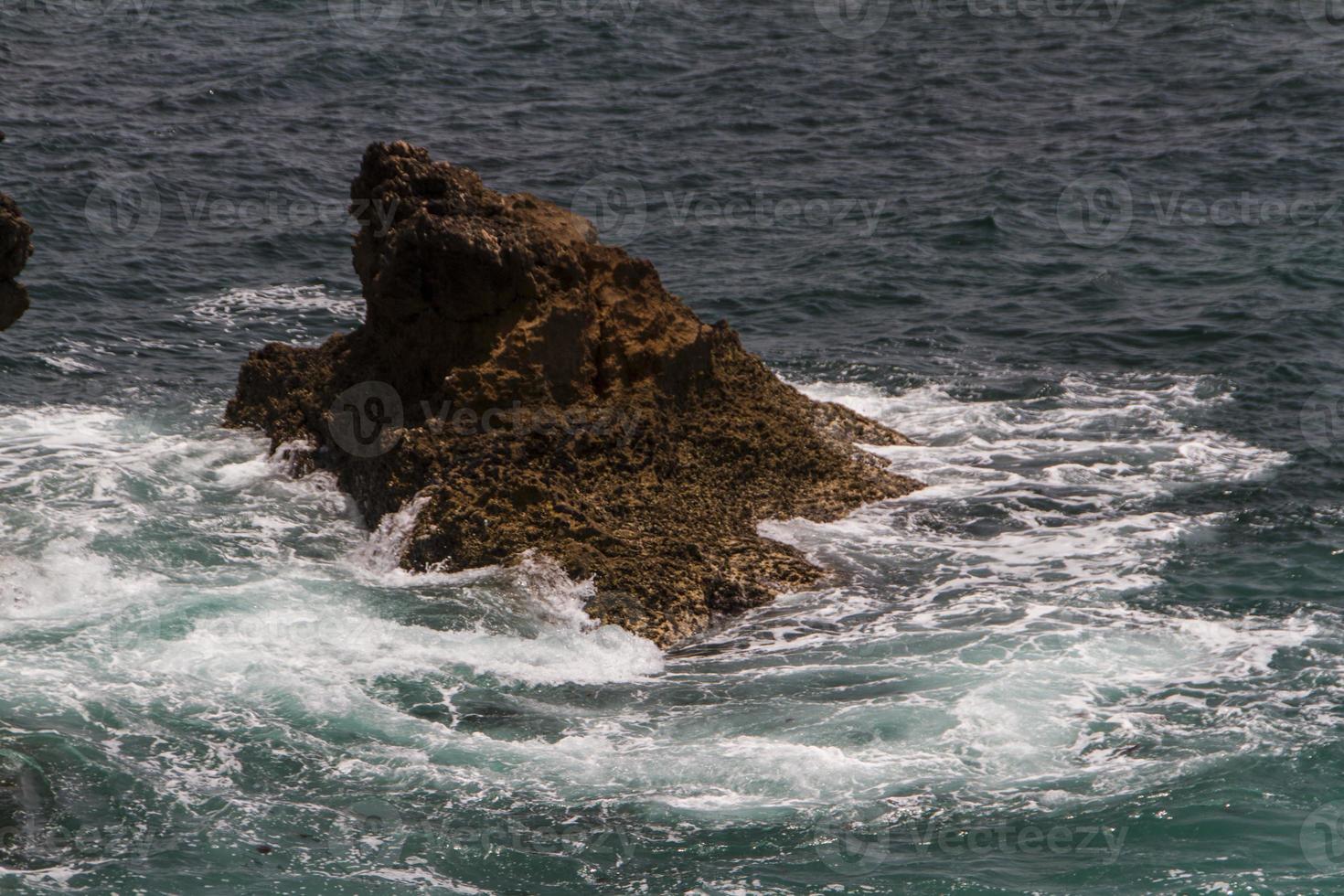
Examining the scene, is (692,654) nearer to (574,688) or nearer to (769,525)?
(574,688)

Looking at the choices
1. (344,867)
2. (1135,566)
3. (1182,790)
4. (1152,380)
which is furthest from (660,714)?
(1152,380)

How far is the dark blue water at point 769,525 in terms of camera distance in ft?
38.4

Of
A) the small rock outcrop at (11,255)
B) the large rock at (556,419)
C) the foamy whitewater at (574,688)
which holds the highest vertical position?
the small rock outcrop at (11,255)

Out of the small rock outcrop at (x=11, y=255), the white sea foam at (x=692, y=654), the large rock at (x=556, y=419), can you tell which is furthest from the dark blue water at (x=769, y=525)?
the small rock outcrop at (x=11, y=255)

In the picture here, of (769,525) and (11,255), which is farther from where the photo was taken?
(769,525)

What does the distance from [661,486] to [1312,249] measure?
13863 mm

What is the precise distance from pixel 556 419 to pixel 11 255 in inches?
209

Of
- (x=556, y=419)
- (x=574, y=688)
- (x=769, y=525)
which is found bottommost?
(x=574, y=688)

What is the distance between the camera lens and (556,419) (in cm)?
1644

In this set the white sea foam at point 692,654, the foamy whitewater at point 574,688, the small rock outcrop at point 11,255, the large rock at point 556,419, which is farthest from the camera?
the large rock at point 556,419

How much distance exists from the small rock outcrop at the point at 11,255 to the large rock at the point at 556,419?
3.81 metres

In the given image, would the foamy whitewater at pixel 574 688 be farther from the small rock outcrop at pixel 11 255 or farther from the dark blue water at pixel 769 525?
the small rock outcrop at pixel 11 255

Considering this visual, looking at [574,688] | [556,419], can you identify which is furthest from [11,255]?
[574,688]

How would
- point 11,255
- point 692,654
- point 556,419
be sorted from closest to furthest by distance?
point 11,255 < point 692,654 < point 556,419
